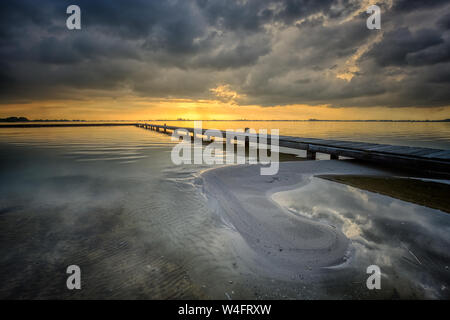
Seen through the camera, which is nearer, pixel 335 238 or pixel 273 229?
pixel 335 238

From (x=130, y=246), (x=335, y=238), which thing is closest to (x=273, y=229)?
(x=335, y=238)

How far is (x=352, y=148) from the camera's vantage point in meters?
10.4

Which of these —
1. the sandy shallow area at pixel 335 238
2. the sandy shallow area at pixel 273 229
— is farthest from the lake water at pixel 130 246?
A: the sandy shallow area at pixel 273 229

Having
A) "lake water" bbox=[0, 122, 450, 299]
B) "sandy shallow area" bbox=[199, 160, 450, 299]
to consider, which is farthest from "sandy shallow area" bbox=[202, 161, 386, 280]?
"lake water" bbox=[0, 122, 450, 299]

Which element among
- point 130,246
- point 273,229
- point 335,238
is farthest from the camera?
point 273,229

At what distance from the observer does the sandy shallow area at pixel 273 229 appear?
3277 millimetres

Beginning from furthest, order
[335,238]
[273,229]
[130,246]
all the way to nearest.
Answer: [273,229] < [335,238] < [130,246]

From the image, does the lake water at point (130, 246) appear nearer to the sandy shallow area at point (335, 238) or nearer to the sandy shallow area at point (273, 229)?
the sandy shallow area at point (335, 238)

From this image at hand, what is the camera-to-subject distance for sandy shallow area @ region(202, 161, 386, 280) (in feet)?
10.8

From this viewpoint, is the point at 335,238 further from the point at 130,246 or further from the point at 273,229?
the point at 130,246

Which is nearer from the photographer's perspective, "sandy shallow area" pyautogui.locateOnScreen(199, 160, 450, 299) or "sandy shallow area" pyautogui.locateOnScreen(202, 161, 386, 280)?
"sandy shallow area" pyautogui.locateOnScreen(199, 160, 450, 299)

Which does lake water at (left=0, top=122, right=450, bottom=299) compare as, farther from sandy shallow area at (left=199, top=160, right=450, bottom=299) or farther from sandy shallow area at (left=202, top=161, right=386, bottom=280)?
sandy shallow area at (left=202, top=161, right=386, bottom=280)

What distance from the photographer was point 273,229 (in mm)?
4258
